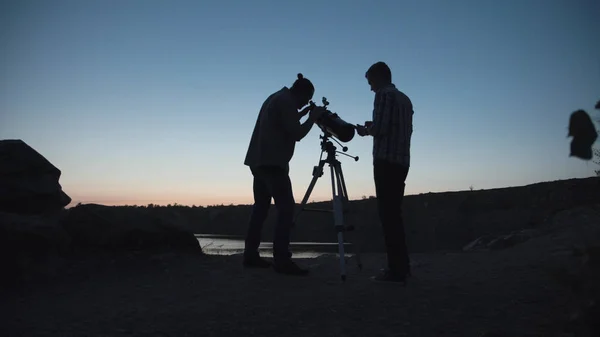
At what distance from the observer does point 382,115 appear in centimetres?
436

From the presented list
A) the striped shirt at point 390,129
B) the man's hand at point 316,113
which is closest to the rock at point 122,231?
the man's hand at point 316,113

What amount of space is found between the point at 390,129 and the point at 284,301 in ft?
6.72

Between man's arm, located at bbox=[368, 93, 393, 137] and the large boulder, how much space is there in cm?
408

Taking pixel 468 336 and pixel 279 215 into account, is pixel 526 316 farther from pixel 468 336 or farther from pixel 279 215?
pixel 279 215

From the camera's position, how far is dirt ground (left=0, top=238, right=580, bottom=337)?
2842 millimetres

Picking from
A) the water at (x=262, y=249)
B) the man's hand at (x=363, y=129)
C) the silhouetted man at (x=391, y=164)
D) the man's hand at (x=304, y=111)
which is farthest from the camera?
the water at (x=262, y=249)

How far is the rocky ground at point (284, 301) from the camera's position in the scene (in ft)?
9.28

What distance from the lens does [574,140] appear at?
158 cm

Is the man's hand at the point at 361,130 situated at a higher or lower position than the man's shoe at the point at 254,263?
higher

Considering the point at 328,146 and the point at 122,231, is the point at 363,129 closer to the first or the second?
the point at 328,146

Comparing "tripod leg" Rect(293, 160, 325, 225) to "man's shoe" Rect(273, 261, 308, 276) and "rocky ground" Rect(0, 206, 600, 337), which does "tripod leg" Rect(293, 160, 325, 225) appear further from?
"rocky ground" Rect(0, 206, 600, 337)

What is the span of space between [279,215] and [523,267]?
283cm

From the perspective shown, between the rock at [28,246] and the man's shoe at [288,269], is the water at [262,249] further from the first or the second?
the rock at [28,246]

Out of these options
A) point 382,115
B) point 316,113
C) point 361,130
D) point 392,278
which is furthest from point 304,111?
point 392,278
